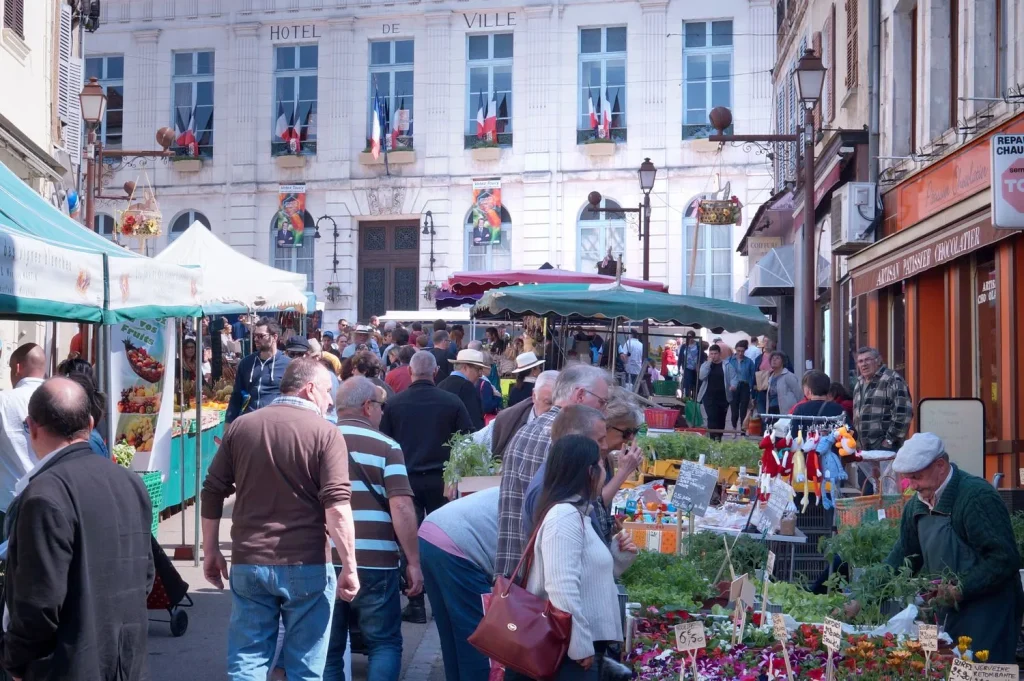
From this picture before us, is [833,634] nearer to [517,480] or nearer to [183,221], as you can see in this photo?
[517,480]

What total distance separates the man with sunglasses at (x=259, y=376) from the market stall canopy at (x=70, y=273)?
1.43 meters

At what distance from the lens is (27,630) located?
12.5ft

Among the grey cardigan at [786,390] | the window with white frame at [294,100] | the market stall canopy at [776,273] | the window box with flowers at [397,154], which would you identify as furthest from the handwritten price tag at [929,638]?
the window with white frame at [294,100]

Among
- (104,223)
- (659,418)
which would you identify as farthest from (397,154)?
(659,418)

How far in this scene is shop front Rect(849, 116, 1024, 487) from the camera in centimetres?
1053

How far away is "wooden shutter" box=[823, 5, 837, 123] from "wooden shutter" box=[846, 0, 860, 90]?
1539mm

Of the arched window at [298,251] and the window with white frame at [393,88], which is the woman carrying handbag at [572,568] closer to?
the window with white frame at [393,88]

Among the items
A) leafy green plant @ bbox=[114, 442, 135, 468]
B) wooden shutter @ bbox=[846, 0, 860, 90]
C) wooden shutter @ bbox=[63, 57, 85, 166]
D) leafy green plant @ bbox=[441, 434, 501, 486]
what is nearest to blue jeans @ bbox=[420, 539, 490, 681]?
leafy green plant @ bbox=[441, 434, 501, 486]

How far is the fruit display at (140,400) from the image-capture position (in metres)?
10.9

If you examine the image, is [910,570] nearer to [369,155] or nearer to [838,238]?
[838,238]

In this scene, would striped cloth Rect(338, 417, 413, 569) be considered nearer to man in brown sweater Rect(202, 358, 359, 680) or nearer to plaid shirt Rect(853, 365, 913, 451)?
man in brown sweater Rect(202, 358, 359, 680)

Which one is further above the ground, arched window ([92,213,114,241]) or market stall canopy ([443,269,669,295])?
arched window ([92,213,114,241])

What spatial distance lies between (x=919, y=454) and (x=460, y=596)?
2124 millimetres

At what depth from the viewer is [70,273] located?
7012 mm
